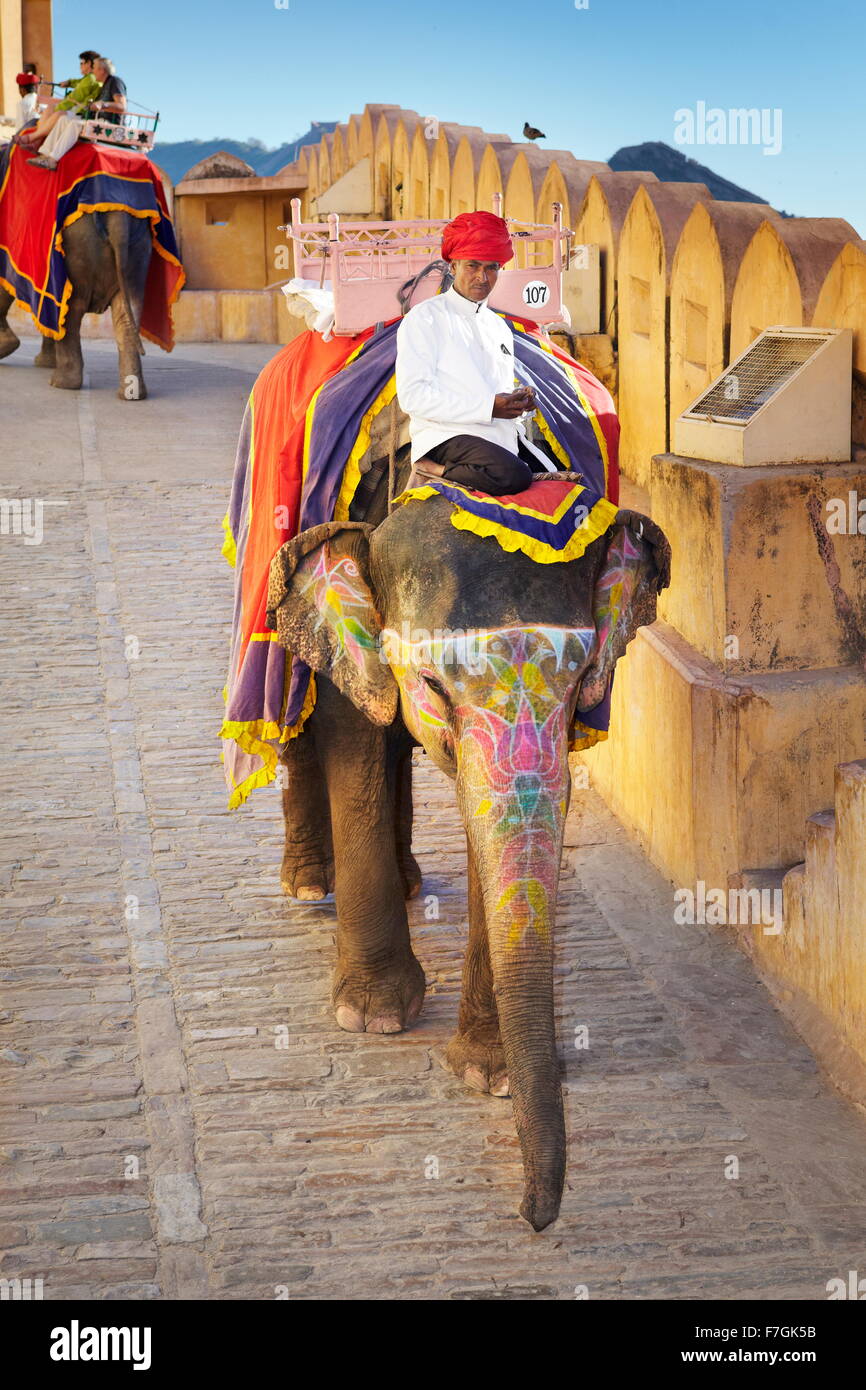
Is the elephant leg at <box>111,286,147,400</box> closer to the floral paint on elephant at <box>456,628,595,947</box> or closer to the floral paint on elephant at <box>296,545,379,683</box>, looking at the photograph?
the floral paint on elephant at <box>296,545,379,683</box>

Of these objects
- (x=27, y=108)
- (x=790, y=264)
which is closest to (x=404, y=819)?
(x=790, y=264)

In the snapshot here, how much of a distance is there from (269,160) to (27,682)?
80.0 m

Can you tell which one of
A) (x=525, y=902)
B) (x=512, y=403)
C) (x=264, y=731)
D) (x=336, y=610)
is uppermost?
(x=512, y=403)

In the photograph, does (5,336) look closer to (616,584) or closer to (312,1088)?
(312,1088)

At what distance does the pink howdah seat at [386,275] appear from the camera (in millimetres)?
6613

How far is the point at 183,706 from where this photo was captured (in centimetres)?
945

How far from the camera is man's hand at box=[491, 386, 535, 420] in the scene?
18.2 ft

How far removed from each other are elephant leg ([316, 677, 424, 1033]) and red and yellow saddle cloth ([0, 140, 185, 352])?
9.93 metres

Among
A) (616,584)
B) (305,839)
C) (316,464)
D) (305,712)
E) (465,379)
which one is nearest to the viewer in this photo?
(616,584)

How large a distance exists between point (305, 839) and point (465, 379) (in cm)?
237

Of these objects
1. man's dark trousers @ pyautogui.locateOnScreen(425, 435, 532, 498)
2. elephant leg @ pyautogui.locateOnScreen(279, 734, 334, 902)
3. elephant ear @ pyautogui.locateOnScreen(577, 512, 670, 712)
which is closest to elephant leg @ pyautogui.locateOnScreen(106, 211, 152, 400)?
elephant leg @ pyautogui.locateOnScreen(279, 734, 334, 902)

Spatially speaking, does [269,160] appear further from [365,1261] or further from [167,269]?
[365,1261]

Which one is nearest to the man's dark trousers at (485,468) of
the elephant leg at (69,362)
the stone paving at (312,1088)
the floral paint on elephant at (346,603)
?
the floral paint on elephant at (346,603)

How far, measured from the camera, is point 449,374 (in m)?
5.70
